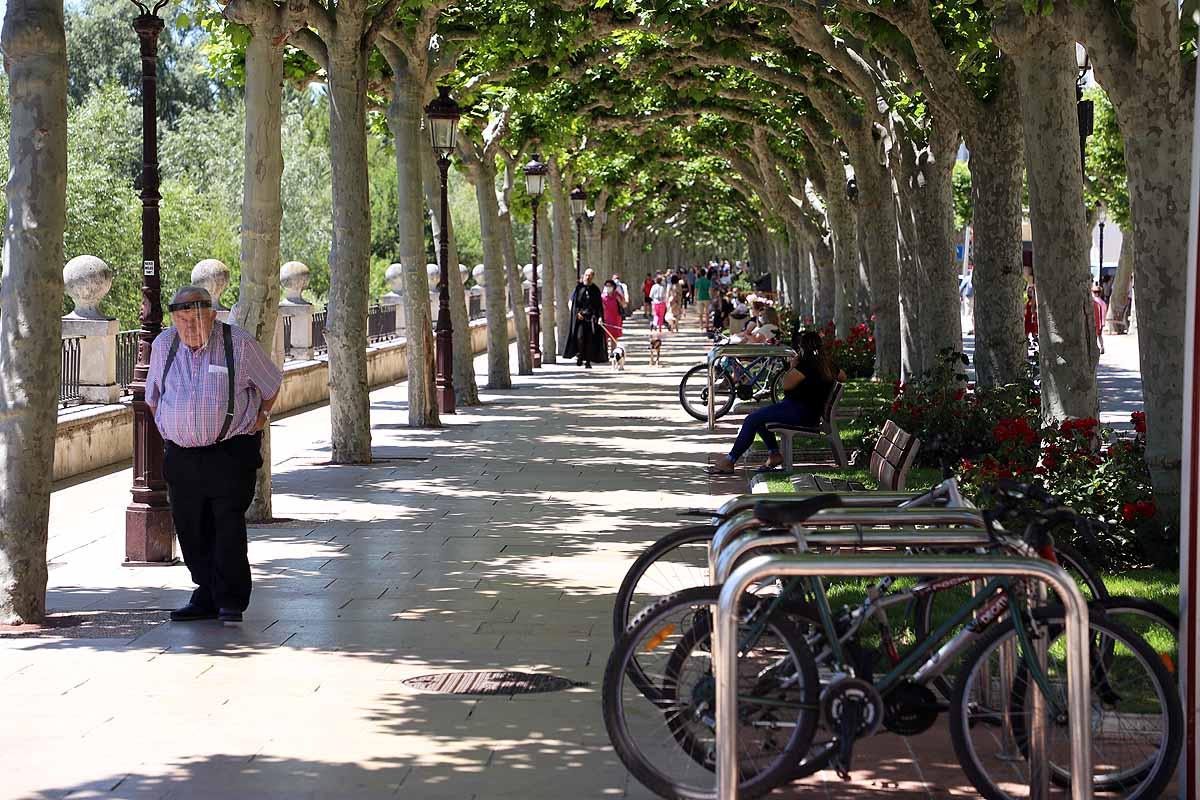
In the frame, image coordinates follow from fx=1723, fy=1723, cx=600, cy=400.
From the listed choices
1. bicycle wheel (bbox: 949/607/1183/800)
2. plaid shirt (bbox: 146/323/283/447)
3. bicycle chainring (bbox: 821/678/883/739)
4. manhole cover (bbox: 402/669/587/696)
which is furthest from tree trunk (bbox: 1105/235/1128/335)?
bicycle chainring (bbox: 821/678/883/739)

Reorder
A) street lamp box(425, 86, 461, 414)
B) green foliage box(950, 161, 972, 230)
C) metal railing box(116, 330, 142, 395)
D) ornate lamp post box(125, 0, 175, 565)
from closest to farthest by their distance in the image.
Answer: ornate lamp post box(125, 0, 175, 565), metal railing box(116, 330, 142, 395), street lamp box(425, 86, 461, 414), green foliage box(950, 161, 972, 230)

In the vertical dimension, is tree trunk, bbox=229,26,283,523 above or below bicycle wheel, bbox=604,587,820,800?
above

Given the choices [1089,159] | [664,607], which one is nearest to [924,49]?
[664,607]

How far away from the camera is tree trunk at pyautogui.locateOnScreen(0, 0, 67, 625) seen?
923cm

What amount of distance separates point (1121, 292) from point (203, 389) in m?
42.4

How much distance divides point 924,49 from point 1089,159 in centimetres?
3494

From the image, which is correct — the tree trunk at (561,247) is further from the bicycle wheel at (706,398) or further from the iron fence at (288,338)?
the bicycle wheel at (706,398)

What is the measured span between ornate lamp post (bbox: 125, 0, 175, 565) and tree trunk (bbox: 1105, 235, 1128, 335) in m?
38.2

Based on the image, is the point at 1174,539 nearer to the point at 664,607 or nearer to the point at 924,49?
the point at 664,607

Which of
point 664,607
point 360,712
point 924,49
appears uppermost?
point 924,49

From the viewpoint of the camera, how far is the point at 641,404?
26.2 metres

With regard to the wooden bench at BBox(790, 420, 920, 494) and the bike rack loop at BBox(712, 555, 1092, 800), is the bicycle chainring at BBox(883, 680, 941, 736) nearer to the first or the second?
the bike rack loop at BBox(712, 555, 1092, 800)

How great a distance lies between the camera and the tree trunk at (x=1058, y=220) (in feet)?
39.6

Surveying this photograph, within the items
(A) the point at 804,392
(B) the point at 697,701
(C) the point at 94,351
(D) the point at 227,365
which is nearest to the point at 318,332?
(C) the point at 94,351
